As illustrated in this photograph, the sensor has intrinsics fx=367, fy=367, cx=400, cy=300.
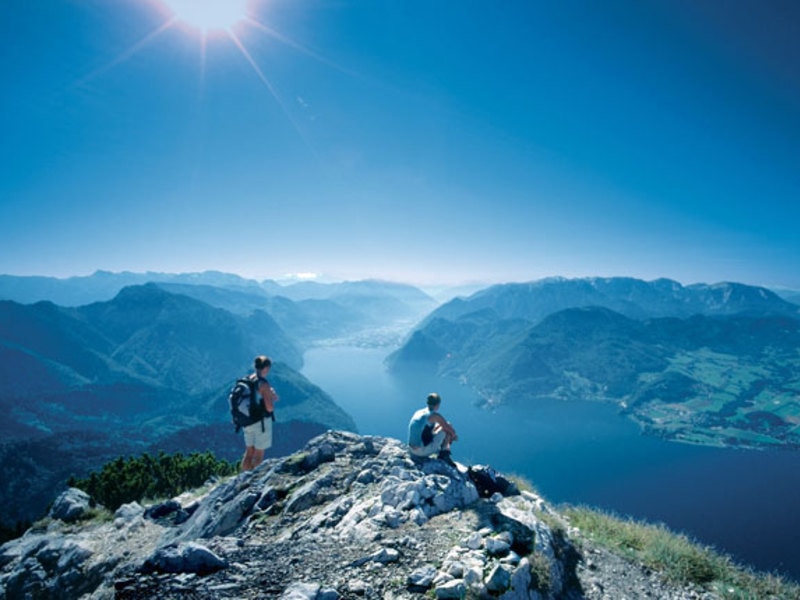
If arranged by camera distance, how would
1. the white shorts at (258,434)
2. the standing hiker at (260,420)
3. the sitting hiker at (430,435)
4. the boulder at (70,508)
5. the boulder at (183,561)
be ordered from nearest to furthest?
the boulder at (183,561) → the standing hiker at (260,420) → the sitting hiker at (430,435) → the white shorts at (258,434) → the boulder at (70,508)

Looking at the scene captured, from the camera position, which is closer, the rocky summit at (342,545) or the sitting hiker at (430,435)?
the rocky summit at (342,545)

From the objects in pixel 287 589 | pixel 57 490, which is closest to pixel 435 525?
pixel 287 589

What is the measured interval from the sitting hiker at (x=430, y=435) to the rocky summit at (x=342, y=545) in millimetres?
459

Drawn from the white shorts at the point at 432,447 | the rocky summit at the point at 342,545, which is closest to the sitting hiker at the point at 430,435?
the white shorts at the point at 432,447

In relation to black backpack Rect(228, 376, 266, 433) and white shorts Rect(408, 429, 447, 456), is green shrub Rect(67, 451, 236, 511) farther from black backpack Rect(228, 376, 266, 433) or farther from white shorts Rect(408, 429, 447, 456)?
white shorts Rect(408, 429, 447, 456)

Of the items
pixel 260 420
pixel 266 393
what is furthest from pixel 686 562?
pixel 260 420

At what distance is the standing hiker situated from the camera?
13688 mm

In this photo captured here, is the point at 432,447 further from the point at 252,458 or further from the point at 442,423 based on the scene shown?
the point at 252,458

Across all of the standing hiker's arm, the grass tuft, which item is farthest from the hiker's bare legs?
the grass tuft

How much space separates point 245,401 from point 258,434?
1871 millimetres

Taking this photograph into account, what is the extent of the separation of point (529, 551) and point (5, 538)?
155 ft

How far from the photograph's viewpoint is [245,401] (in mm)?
13938

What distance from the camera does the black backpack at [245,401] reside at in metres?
13.9

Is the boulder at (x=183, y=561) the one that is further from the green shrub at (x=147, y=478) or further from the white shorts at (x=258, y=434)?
the green shrub at (x=147, y=478)
